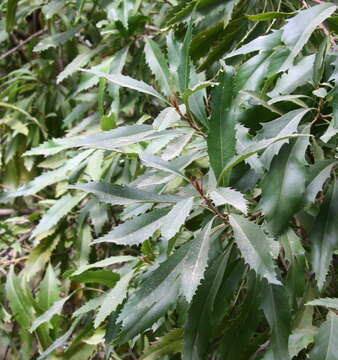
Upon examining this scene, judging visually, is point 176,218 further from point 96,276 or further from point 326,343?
point 96,276

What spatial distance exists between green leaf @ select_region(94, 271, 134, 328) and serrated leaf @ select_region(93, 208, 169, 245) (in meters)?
0.19

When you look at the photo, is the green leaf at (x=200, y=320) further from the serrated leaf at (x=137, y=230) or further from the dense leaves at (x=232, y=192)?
the serrated leaf at (x=137, y=230)

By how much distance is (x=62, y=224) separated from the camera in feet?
4.28

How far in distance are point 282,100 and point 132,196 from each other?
22cm

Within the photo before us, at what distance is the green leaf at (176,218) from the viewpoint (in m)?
0.57

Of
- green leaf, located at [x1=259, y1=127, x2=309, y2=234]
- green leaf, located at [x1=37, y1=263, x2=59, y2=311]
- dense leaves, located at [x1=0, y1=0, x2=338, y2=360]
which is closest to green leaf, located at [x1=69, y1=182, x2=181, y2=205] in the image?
dense leaves, located at [x1=0, y1=0, x2=338, y2=360]

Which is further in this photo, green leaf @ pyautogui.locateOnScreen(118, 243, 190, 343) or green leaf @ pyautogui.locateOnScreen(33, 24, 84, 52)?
green leaf @ pyautogui.locateOnScreen(33, 24, 84, 52)

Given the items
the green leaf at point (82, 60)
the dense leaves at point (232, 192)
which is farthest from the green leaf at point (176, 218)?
the green leaf at point (82, 60)

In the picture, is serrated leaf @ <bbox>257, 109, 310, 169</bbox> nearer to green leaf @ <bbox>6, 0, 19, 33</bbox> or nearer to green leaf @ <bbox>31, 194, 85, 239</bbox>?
green leaf @ <bbox>31, 194, 85, 239</bbox>

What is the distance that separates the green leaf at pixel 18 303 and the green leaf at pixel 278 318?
2.42ft

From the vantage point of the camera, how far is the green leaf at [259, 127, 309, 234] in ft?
2.01

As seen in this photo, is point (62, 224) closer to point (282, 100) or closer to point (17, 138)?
point (17, 138)

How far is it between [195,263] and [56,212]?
65 cm

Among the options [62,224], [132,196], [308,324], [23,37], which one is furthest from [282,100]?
[23,37]
